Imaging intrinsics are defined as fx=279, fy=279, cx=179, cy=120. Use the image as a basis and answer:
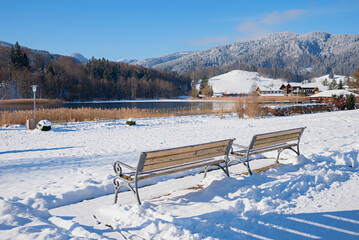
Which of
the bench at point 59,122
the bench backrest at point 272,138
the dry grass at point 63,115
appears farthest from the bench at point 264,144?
the dry grass at point 63,115

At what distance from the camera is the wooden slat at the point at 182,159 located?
397 centimetres

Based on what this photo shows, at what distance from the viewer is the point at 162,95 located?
121m

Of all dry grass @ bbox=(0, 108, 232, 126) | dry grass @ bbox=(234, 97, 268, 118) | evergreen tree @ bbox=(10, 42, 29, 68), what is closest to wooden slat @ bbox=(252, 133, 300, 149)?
dry grass @ bbox=(234, 97, 268, 118)

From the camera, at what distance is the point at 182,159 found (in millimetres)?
4340

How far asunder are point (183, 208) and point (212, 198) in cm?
55

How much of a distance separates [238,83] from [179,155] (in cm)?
15810

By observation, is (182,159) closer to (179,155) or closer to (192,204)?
(179,155)

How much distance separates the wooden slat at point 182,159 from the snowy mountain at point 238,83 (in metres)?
131

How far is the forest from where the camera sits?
7981 cm

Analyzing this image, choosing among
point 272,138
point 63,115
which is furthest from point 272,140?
point 63,115

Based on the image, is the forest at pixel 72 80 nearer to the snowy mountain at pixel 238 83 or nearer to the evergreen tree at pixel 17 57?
the evergreen tree at pixel 17 57

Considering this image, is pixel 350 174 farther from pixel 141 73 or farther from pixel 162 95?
pixel 141 73

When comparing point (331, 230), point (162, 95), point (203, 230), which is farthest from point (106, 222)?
point (162, 95)

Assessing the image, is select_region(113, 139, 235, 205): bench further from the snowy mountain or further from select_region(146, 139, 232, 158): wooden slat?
the snowy mountain
